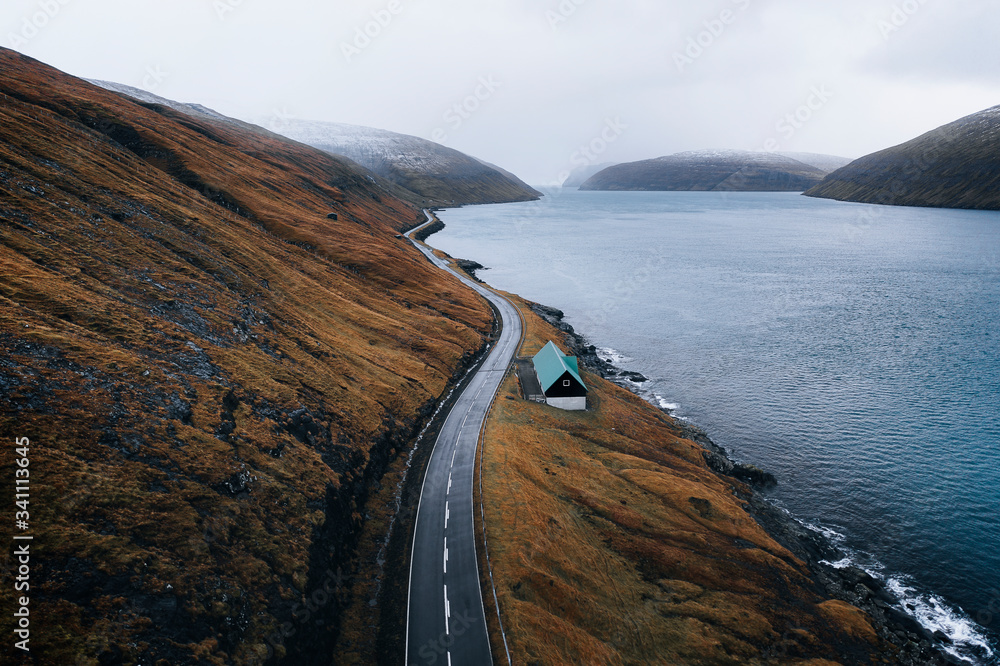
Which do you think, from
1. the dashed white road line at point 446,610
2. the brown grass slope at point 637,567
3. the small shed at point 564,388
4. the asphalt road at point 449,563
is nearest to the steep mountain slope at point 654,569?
the brown grass slope at point 637,567

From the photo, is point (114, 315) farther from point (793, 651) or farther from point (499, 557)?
point (793, 651)

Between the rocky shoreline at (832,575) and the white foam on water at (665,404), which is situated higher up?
the white foam on water at (665,404)

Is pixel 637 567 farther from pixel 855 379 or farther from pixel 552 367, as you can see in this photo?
pixel 855 379

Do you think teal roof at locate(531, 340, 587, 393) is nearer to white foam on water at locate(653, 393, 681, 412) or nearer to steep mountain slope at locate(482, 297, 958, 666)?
steep mountain slope at locate(482, 297, 958, 666)

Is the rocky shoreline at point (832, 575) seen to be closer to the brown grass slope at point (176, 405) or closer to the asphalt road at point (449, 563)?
the asphalt road at point (449, 563)

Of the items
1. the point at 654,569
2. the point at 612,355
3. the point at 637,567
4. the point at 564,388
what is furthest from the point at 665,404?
the point at 637,567

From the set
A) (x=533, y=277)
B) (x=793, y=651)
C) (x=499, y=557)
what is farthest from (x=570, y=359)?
(x=533, y=277)
